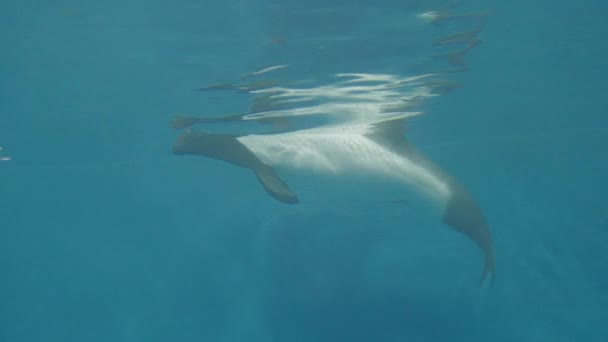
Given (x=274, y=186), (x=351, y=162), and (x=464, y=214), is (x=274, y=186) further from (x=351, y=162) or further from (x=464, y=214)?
(x=464, y=214)

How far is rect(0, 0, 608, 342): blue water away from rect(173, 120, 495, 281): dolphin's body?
1.29 meters

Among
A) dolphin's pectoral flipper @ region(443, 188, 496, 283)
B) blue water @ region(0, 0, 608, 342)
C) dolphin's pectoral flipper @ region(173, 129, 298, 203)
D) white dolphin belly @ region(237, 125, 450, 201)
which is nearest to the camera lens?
blue water @ region(0, 0, 608, 342)

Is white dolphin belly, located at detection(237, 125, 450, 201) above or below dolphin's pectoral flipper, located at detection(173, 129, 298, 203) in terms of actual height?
below

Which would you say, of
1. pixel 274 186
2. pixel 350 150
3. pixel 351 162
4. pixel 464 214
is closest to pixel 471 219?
pixel 464 214

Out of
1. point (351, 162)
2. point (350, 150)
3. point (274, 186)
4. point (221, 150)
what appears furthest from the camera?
point (350, 150)

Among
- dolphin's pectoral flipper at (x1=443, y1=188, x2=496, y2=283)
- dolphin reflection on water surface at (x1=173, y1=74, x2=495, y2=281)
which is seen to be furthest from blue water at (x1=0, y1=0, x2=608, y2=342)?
dolphin's pectoral flipper at (x1=443, y1=188, x2=496, y2=283)

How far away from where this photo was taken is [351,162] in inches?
471

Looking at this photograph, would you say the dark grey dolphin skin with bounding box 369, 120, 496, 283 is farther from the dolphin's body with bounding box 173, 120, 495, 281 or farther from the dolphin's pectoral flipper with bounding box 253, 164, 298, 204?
the dolphin's pectoral flipper with bounding box 253, 164, 298, 204

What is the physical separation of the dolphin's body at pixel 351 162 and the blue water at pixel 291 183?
4.24 ft

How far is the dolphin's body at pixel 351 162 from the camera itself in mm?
10844

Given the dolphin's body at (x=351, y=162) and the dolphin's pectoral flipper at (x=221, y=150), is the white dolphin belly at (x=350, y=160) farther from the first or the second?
the dolphin's pectoral flipper at (x=221, y=150)

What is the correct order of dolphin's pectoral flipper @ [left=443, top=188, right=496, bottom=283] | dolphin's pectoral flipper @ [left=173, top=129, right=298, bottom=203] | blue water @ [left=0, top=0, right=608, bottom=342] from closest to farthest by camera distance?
blue water @ [left=0, top=0, right=608, bottom=342]
dolphin's pectoral flipper @ [left=173, top=129, right=298, bottom=203]
dolphin's pectoral flipper @ [left=443, top=188, right=496, bottom=283]

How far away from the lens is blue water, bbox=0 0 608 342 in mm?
9109

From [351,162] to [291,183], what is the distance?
206 centimetres
